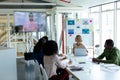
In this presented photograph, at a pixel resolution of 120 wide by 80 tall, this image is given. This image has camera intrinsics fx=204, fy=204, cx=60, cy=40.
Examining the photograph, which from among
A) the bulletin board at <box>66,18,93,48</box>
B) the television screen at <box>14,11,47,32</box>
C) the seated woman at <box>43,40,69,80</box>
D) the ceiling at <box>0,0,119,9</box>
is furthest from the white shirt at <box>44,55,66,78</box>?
the ceiling at <box>0,0,119,9</box>

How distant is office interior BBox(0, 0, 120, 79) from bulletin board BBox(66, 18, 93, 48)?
347 mm

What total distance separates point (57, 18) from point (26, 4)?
60.0 inches

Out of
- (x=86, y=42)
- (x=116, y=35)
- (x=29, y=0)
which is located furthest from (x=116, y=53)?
(x=29, y=0)

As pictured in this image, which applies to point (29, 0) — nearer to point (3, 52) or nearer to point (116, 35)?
point (116, 35)

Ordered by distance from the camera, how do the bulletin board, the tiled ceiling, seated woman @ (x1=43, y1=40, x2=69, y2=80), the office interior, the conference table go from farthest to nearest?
the tiled ceiling
the office interior
the bulletin board
seated woman @ (x1=43, y1=40, x2=69, y2=80)
the conference table

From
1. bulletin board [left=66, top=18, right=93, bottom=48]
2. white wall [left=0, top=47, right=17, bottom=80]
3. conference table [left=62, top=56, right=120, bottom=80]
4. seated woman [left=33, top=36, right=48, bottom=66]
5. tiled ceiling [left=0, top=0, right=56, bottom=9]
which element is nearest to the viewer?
white wall [left=0, top=47, right=17, bottom=80]

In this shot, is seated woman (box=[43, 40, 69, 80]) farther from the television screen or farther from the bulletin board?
the television screen

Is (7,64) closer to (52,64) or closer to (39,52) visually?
(52,64)

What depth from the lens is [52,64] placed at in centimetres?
323

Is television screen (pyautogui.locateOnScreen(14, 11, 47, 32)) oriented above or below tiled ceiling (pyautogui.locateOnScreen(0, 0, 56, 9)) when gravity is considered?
below

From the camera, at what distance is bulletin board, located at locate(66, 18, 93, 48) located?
23.5 ft

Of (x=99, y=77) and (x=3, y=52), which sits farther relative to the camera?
(x=99, y=77)

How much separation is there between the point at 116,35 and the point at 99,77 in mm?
3828

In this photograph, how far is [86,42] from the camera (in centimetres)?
718
